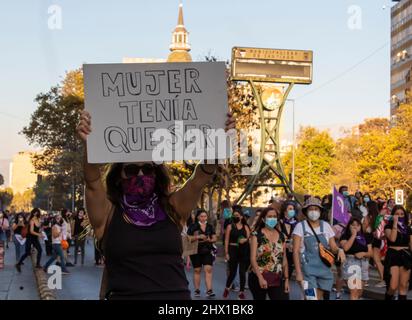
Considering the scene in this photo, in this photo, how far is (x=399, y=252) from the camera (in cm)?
1366

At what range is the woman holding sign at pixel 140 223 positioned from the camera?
438 centimetres

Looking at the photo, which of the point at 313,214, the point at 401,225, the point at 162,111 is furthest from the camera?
the point at 401,225

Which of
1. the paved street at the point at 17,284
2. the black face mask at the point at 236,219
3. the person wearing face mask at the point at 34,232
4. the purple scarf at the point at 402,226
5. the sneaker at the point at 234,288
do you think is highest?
the purple scarf at the point at 402,226

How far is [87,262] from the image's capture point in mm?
28031

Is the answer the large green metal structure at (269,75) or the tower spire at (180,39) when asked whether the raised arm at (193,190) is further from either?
the tower spire at (180,39)

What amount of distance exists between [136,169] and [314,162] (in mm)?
104821

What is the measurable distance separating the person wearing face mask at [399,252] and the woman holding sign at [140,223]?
9.40 meters

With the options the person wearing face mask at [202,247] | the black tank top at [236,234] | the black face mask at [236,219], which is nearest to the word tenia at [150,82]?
the black tank top at [236,234]

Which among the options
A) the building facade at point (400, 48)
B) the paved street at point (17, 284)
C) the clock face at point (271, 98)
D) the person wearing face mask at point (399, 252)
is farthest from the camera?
the building facade at point (400, 48)

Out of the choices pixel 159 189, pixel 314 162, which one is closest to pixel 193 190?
pixel 159 189

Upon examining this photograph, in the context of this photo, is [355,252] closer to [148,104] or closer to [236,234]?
[236,234]
